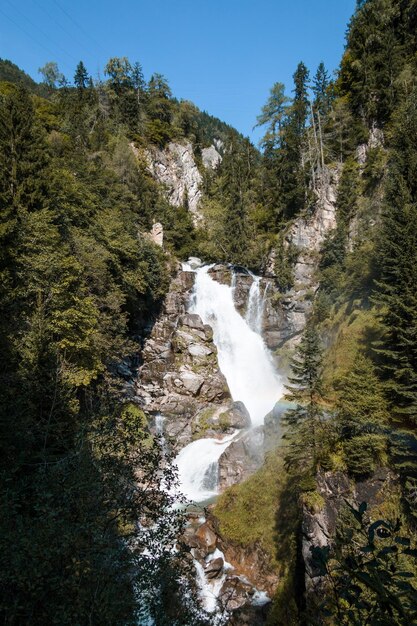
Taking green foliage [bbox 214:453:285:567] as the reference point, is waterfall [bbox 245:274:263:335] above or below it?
above

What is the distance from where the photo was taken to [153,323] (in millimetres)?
33125

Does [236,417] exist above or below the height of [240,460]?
above

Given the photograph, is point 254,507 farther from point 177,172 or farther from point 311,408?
point 177,172

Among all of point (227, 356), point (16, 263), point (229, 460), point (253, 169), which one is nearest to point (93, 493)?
point (16, 263)

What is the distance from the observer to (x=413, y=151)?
17.0 m

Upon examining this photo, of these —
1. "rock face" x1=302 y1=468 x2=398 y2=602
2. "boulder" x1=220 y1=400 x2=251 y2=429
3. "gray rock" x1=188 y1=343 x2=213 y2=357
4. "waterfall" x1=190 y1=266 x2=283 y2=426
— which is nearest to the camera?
"rock face" x1=302 y1=468 x2=398 y2=602

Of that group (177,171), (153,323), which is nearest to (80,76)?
(177,171)

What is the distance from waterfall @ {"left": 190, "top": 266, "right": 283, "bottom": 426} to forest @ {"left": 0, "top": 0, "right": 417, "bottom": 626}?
270 cm

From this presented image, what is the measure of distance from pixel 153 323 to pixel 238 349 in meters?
8.36

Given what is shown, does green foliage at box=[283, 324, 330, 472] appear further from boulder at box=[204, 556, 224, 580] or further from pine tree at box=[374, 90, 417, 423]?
boulder at box=[204, 556, 224, 580]

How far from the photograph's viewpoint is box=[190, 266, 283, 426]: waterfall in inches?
1204

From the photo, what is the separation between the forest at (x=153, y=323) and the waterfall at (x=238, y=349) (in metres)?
2.70

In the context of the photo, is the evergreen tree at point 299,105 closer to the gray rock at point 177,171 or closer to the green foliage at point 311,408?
the gray rock at point 177,171

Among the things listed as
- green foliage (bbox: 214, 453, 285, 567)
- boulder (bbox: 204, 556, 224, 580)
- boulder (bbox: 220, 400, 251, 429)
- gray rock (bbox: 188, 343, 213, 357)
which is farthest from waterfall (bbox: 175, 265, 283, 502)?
boulder (bbox: 204, 556, 224, 580)
